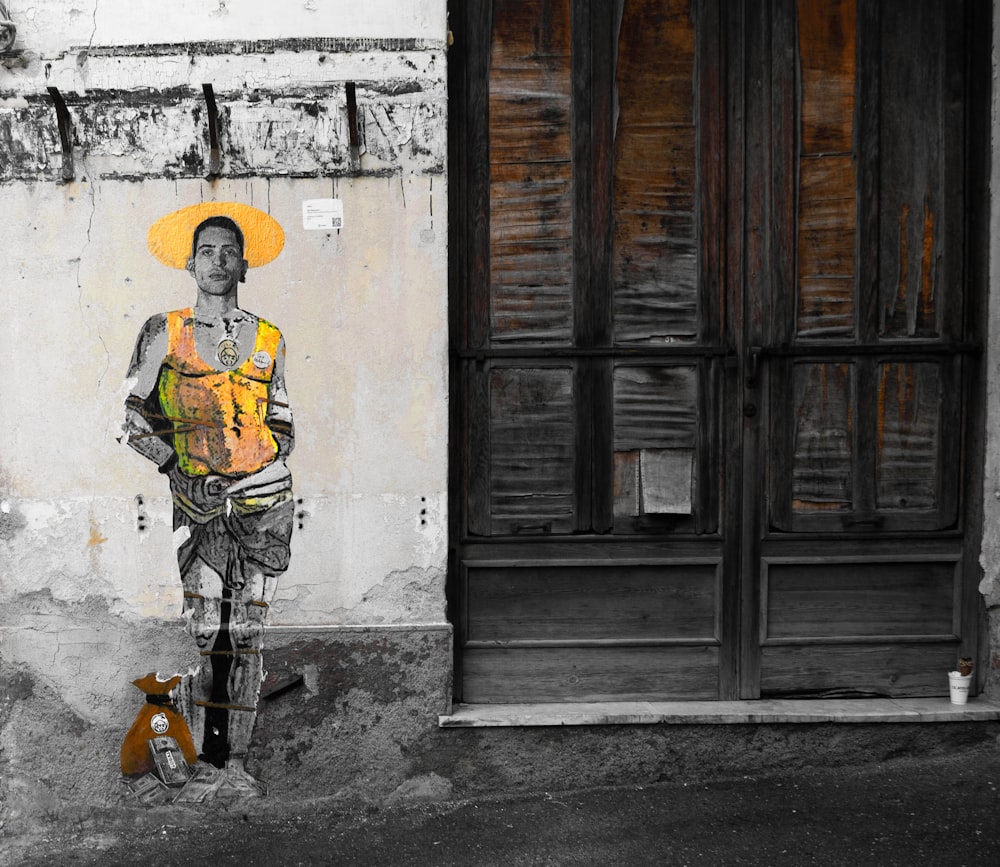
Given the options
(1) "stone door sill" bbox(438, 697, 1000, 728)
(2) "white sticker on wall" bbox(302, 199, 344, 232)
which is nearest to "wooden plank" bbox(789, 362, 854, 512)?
(1) "stone door sill" bbox(438, 697, 1000, 728)

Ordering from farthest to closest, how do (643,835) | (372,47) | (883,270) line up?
(883,270) < (372,47) < (643,835)

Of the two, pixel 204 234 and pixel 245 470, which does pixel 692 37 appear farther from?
pixel 245 470

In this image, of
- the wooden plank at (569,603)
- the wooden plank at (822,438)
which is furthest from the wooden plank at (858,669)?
the wooden plank at (822,438)

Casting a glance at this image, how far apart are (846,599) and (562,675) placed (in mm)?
1340

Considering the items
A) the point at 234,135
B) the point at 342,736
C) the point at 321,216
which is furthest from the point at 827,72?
the point at 342,736

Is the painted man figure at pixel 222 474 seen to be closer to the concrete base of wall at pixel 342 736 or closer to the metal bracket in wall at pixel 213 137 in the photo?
the concrete base of wall at pixel 342 736

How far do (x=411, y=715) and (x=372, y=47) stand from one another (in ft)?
9.35

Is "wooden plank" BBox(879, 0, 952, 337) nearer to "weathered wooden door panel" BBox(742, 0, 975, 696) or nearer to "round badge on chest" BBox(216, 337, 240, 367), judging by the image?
"weathered wooden door panel" BBox(742, 0, 975, 696)

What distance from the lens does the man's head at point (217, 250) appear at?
409 cm

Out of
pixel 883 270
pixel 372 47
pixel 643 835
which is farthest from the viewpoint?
pixel 883 270

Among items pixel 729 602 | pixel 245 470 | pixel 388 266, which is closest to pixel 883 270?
pixel 729 602

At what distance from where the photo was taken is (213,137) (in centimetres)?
406

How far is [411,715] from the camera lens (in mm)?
4164

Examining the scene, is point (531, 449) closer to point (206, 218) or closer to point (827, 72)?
point (206, 218)
